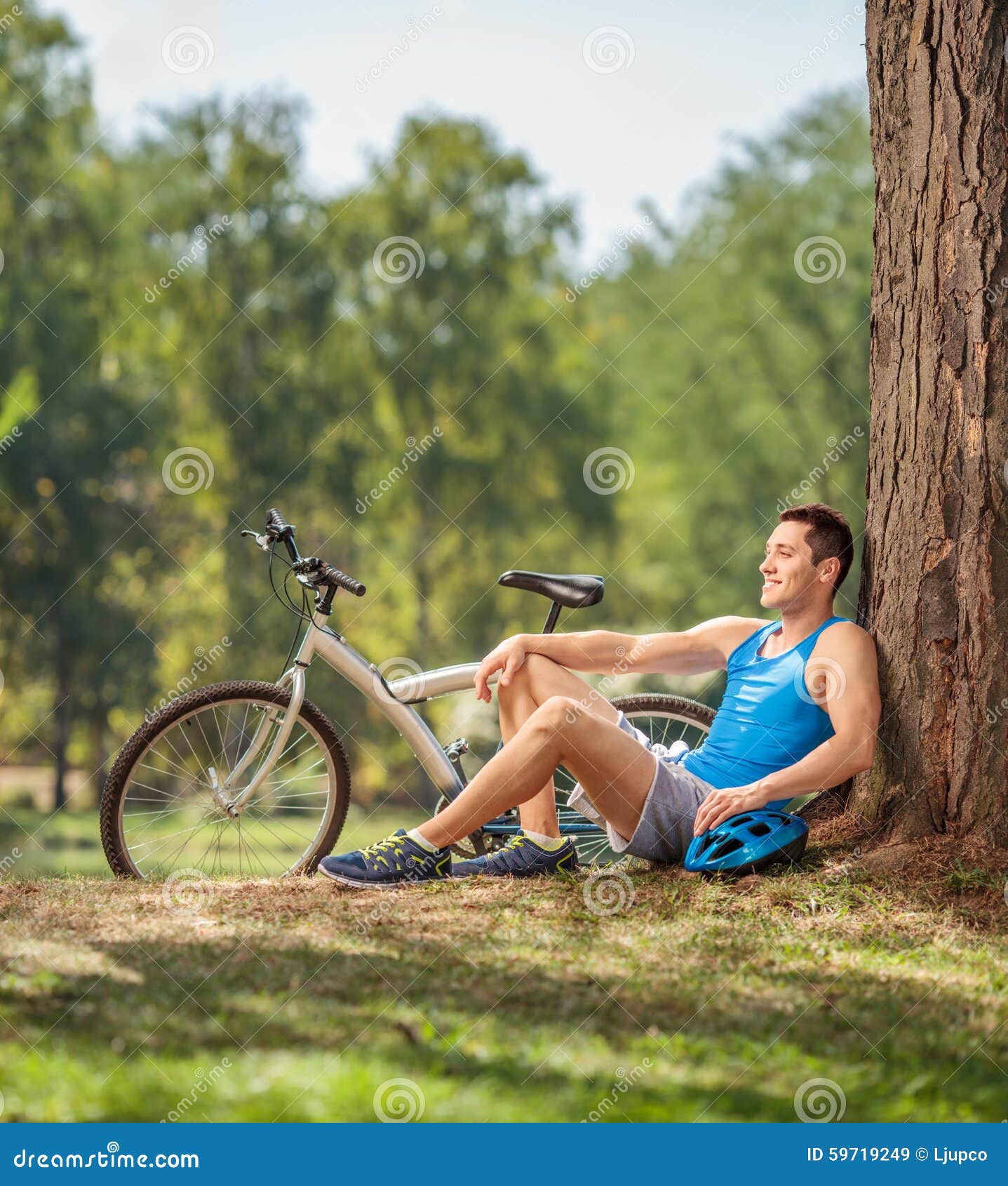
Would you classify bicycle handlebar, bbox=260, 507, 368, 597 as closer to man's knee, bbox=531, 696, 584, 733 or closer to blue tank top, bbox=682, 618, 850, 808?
man's knee, bbox=531, 696, 584, 733

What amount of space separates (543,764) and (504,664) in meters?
0.48

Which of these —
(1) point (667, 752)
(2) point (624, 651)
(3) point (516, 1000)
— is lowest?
(3) point (516, 1000)

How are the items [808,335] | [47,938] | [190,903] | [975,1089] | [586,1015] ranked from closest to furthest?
1. [975,1089]
2. [586,1015]
3. [47,938]
4. [190,903]
5. [808,335]

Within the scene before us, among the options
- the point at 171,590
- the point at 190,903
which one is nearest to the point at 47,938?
the point at 190,903

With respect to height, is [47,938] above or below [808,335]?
below

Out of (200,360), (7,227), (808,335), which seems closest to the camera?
(7,227)

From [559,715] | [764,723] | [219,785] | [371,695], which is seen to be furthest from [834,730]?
[219,785]

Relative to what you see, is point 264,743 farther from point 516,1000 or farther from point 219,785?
point 516,1000

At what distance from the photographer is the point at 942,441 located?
13.1 ft

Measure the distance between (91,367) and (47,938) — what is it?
1971 centimetres

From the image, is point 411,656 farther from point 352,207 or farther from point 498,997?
point 498,997

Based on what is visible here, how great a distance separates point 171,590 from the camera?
21609mm

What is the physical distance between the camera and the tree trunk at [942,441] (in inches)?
154

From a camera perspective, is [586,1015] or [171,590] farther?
[171,590]
